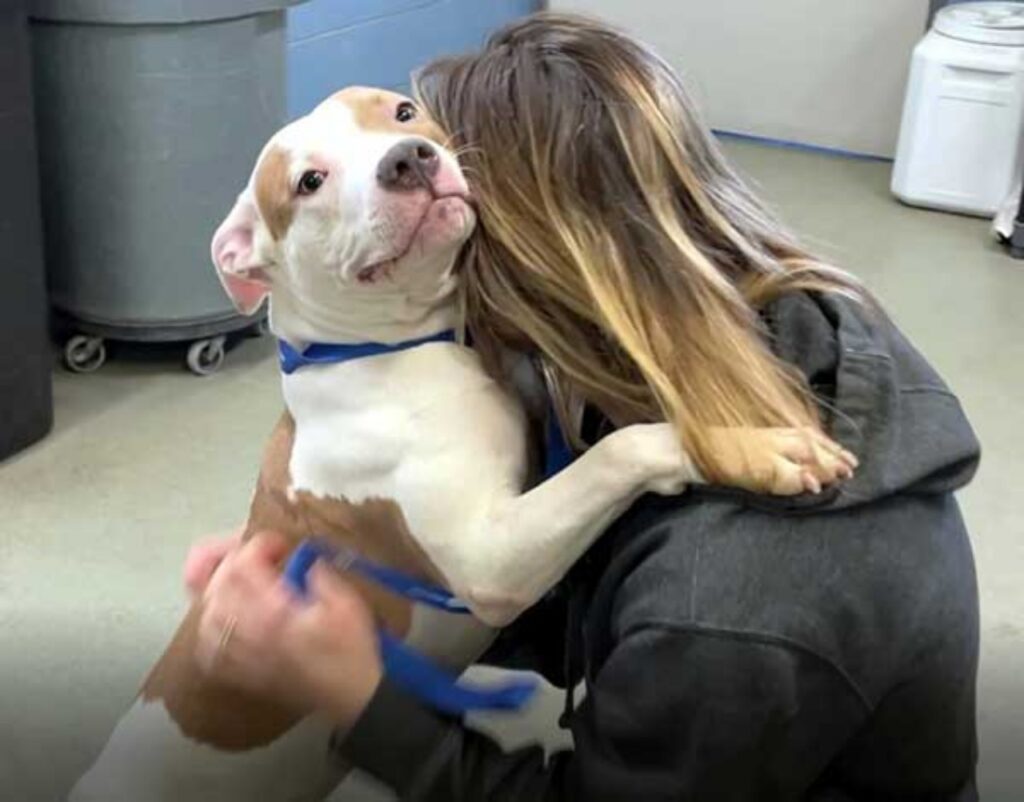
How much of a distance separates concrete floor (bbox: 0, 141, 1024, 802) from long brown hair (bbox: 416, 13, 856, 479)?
0.42 meters

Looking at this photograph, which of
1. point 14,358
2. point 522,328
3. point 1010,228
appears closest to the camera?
point 522,328

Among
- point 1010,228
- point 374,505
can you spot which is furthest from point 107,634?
point 1010,228

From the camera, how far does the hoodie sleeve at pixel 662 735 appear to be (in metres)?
1.08

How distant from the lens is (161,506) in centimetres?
258

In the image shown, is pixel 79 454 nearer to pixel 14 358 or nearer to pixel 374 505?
pixel 14 358

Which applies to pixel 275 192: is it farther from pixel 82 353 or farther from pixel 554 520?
pixel 82 353

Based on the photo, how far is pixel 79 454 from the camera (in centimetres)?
274

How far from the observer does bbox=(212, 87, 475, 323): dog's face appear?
1237 mm

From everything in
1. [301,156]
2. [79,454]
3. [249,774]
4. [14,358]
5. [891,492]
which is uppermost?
[301,156]

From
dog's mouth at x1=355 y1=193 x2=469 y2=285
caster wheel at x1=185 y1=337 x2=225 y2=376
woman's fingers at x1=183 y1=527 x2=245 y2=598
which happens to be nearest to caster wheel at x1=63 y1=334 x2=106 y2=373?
caster wheel at x1=185 y1=337 x2=225 y2=376

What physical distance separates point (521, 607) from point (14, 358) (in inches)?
62.3

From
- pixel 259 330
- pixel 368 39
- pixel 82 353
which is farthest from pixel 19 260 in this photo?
pixel 368 39

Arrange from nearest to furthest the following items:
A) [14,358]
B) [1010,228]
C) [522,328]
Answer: [522,328] < [14,358] < [1010,228]

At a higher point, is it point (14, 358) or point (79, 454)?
point (14, 358)
